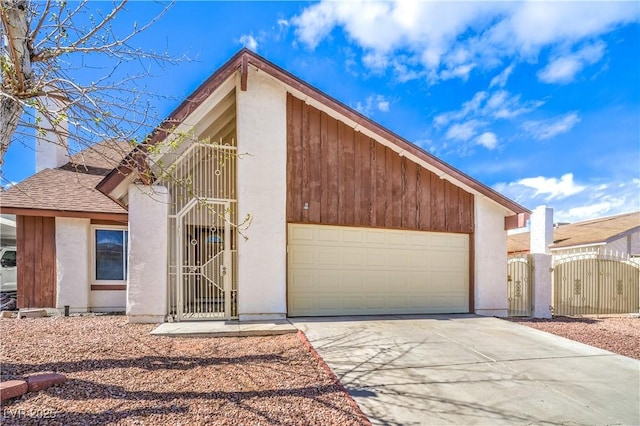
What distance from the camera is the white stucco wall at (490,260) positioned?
8.91 meters

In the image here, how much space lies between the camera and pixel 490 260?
29.5 feet

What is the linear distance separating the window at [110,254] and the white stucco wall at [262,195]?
4.44m

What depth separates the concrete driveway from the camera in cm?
345

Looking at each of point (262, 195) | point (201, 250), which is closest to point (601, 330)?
point (262, 195)

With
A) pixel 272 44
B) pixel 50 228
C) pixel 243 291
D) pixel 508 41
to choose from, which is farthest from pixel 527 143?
pixel 50 228

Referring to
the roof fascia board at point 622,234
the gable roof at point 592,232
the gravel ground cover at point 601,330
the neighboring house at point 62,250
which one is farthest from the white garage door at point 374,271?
the gable roof at point 592,232

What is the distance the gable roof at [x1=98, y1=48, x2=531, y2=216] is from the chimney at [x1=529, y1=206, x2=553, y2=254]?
671 cm

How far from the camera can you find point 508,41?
9.42 m

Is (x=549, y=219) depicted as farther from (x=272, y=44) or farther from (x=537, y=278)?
(x=272, y=44)

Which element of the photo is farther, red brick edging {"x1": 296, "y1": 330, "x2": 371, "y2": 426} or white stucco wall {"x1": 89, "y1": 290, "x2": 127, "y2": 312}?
white stucco wall {"x1": 89, "y1": 290, "x2": 127, "y2": 312}

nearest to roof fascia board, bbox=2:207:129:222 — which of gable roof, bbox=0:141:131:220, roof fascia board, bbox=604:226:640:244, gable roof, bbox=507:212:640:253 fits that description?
gable roof, bbox=0:141:131:220

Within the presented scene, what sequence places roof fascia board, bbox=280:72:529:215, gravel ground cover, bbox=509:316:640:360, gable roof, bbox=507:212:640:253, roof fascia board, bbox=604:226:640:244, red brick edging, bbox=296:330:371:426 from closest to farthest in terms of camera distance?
red brick edging, bbox=296:330:371:426
gravel ground cover, bbox=509:316:640:360
roof fascia board, bbox=280:72:529:215
roof fascia board, bbox=604:226:640:244
gable roof, bbox=507:212:640:253

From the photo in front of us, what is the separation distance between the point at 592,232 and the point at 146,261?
68.3 ft

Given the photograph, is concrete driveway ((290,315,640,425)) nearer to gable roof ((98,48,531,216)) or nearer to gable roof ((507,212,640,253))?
gable roof ((98,48,531,216))
